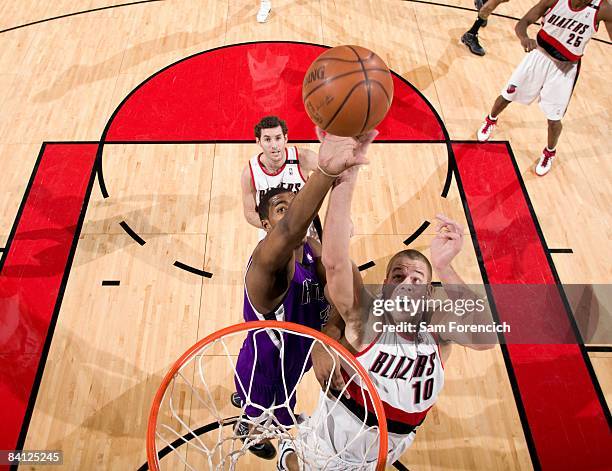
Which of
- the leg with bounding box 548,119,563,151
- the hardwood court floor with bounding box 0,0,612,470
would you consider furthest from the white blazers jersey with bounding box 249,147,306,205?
the leg with bounding box 548,119,563,151

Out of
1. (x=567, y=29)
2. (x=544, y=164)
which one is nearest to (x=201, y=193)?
(x=544, y=164)

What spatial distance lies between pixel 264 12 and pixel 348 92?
4362mm

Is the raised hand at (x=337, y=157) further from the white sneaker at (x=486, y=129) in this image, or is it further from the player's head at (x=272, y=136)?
the white sneaker at (x=486, y=129)

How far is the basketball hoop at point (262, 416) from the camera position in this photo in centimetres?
261

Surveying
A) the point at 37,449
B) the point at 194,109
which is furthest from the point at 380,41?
the point at 37,449

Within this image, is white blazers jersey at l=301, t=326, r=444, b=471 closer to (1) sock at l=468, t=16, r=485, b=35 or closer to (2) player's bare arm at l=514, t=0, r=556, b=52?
(2) player's bare arm at l=514, t=0, r=556, b=52

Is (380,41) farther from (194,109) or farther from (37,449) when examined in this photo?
(37,449)

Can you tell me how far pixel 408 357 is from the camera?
106 inches

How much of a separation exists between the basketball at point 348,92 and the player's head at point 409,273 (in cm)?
70

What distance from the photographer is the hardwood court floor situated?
12.1 ft

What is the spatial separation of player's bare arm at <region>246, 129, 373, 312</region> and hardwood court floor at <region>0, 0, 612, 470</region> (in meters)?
1.61

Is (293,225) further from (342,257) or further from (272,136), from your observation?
(272,136)

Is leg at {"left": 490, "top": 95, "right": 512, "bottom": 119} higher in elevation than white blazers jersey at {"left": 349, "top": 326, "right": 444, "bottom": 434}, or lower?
lower

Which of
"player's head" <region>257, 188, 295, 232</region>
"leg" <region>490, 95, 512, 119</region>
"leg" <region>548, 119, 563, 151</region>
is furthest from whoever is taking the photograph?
"leg" <region>490, 95, 512, 119</region>
